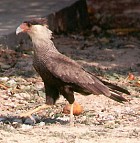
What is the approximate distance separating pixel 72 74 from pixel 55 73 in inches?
8.4

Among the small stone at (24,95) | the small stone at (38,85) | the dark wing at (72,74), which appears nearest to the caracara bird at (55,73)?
the dark wing at (72,74)

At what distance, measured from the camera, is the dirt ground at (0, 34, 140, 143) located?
286 inches

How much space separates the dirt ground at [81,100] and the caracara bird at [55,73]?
330 mm

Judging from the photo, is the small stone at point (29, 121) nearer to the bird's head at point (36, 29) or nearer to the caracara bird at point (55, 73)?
the caracara bird at point (55, 73)

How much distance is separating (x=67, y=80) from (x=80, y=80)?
167 millimetres

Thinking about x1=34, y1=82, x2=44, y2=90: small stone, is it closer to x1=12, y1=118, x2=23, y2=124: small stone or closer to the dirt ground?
the dirt ground

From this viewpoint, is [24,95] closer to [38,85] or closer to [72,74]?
[38,85]

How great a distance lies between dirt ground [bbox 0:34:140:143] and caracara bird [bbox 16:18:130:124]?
0.33 metres

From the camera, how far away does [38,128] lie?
25.1 ft

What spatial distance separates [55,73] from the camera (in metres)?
7.77

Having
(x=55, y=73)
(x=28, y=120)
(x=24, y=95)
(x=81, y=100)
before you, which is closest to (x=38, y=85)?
(x=24, y=95)

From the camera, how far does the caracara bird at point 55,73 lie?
7.79 metres

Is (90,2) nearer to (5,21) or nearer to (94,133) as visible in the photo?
(5,21)

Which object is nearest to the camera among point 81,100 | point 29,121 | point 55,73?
point 55,73
